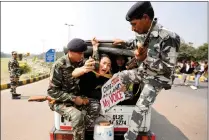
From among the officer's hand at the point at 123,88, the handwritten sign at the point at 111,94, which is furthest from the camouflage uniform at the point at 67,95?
the officer's hand at the point at 123,88

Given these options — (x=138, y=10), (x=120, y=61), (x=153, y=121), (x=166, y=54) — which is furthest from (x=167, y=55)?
(x=153, y=121)

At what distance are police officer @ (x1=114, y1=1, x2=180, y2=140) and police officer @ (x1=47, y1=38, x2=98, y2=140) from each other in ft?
2.05

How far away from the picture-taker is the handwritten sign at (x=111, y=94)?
344cm

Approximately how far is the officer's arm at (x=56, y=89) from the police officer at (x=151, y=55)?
33.7 inches

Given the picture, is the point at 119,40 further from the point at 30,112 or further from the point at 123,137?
the point at 30,112

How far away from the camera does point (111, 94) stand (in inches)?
136

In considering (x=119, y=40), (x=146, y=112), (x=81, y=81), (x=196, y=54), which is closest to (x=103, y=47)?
(x=119, y=40)

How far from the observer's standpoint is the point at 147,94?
10.5 feet

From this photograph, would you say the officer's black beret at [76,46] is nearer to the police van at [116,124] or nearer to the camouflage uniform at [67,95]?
the camouflage uniform at [67,95]

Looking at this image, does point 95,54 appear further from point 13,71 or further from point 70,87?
point 13,71

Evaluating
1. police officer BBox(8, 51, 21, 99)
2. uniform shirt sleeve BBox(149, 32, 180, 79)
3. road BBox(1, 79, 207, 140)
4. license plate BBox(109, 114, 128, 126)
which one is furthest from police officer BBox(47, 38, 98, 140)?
police officer BBox(8, 51, 21, 99)

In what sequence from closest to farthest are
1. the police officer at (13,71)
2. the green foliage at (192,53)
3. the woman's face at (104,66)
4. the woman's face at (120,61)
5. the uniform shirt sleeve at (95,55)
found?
the woman's face at (104,66) → the uniform shirt sleeve at (95,55) → the woman's face at (120,61) → the police officer at (13,71) → the green foliage at (192,53)

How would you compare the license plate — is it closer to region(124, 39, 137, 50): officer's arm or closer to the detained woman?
the detained woman

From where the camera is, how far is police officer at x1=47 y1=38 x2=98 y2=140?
310 cm
